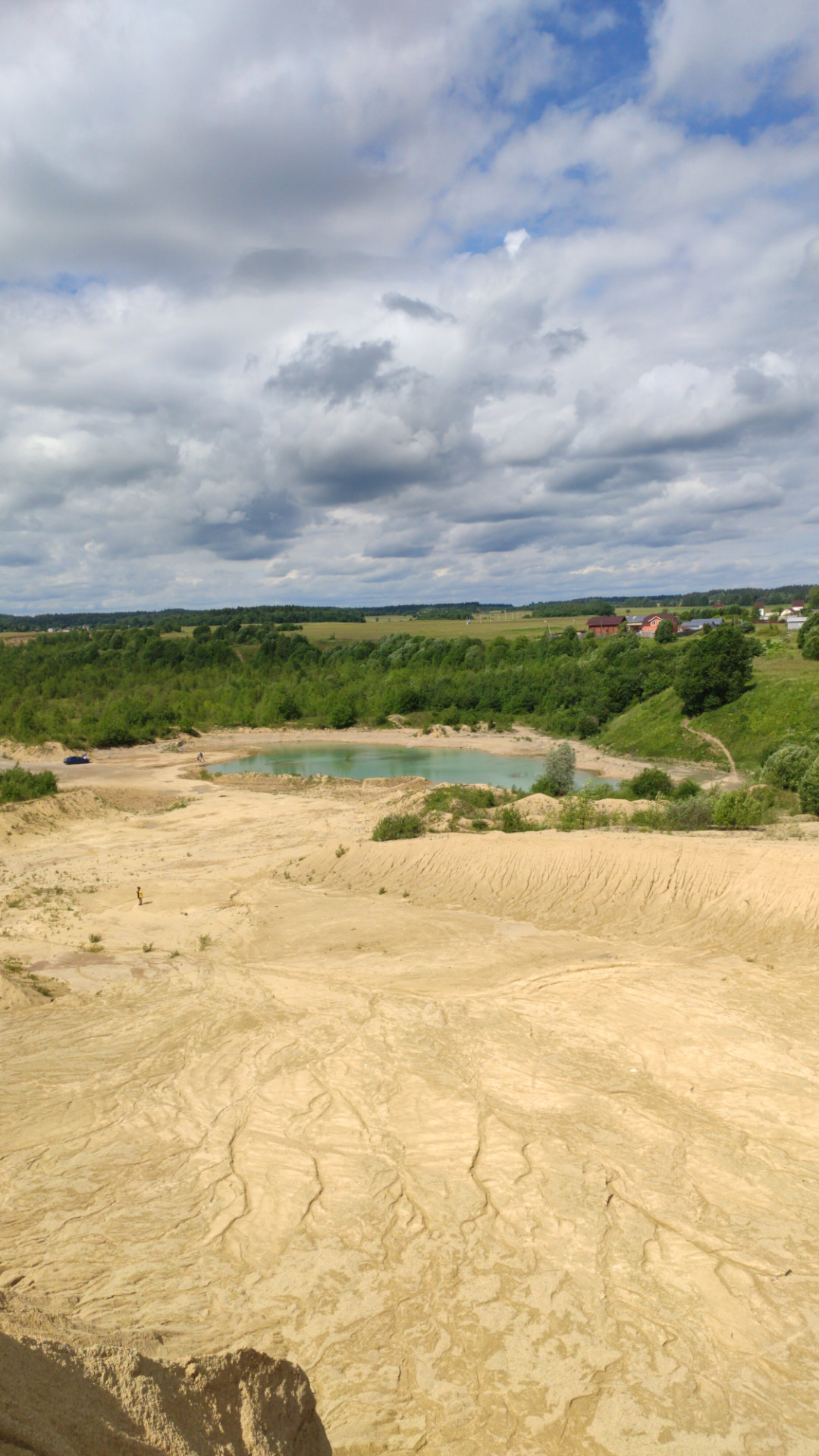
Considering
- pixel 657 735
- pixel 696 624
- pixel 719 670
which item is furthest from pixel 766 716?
pixel 696 624

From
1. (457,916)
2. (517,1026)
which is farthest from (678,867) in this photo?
(517,1026)

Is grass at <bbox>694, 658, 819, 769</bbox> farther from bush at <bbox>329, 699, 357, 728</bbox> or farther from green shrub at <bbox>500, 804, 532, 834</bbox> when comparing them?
bush at <bbox>329, 699, 357, 728</bbox>

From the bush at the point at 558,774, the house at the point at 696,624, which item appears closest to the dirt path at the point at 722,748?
the bush at the point at 558,774

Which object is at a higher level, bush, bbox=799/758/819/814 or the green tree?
the green tree

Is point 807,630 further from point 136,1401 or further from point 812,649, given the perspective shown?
point 136,1401

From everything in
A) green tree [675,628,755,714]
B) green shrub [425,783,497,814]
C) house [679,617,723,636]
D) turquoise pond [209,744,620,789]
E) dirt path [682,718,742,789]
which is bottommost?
turquoise pond [209,744,620,789]

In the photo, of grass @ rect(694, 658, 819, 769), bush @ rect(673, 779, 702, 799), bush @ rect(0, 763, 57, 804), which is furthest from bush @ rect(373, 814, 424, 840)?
grass @ rect(694, 658, 819, 769)

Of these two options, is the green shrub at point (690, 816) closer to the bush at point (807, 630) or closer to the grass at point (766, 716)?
the grass at point (766, 716)

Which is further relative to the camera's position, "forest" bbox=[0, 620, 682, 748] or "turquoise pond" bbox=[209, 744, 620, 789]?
"forest" bbox=[0, 620, 682, 748]
